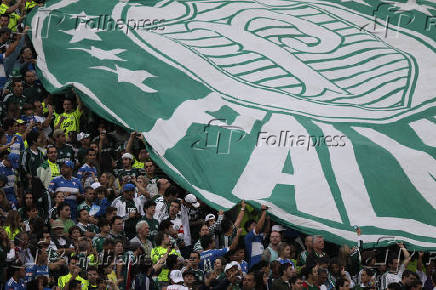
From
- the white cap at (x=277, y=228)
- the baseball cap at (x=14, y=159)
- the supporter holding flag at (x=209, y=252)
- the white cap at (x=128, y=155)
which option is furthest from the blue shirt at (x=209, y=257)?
the baseball cap at (x=14, y=159)

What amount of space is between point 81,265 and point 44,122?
14.3 ft

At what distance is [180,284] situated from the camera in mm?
13625

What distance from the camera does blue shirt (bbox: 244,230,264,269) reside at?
50.2 feet

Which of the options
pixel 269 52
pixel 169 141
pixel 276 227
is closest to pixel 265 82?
pixel 269 52

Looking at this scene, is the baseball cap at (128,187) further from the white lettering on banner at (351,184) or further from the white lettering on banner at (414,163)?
the white lettering on banner at (414,163)

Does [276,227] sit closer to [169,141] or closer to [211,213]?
[211,213]

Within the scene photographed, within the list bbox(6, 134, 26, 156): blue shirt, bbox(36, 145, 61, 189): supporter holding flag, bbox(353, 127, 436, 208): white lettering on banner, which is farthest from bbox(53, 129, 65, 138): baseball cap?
bbox(353, 127, 436, 208): white lettering on banner

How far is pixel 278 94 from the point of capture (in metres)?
18.2

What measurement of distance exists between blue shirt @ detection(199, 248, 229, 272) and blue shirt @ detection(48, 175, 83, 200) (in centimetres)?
248

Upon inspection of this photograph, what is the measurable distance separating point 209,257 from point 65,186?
2744 mm

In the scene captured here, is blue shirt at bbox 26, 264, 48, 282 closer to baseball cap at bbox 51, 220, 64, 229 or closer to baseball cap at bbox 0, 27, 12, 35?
baseball cap at bbox 51, 220, 64, 229

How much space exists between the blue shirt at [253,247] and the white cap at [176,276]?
1.75 m

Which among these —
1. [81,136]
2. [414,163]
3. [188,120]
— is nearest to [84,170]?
[81,136]

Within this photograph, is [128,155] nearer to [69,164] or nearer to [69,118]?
[69,164]
